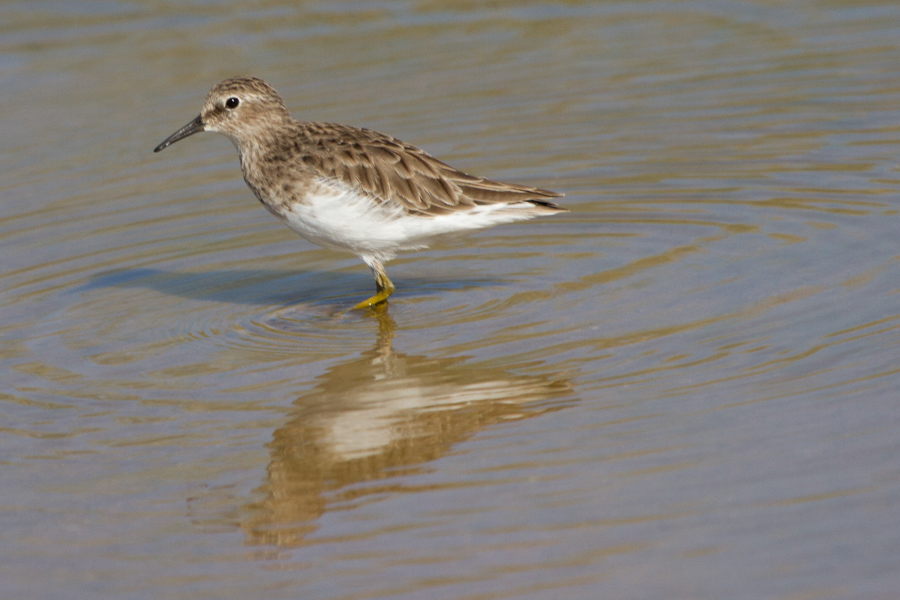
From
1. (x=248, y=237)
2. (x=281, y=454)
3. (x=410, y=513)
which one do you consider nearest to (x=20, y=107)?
(x=248, y=237)

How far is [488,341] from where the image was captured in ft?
→ 26.6

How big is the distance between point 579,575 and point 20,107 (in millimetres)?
11656

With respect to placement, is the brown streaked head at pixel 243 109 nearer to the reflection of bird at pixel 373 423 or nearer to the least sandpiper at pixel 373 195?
the least sandpiper at pixel 373 195

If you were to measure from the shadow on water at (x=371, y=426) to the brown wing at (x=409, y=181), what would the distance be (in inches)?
50.0

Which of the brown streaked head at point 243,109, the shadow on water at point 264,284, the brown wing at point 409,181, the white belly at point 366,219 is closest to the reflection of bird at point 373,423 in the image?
the white belly at point 366,219

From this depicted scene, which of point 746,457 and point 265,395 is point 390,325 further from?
point 746,457

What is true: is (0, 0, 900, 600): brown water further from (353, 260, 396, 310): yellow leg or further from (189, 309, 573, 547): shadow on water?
(353, 260, 396, 310): yellow leg

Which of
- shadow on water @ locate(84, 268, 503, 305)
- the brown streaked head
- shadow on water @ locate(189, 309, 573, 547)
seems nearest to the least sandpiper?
the brown streaked head

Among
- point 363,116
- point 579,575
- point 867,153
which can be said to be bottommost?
point 579,575

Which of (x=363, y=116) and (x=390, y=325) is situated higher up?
(x=363, y=116)

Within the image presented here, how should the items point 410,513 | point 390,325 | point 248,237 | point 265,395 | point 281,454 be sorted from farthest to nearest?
point 248,237 → point 390,325 → point 265,395 → point 281,454 → point 410,513

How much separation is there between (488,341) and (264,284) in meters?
2.58

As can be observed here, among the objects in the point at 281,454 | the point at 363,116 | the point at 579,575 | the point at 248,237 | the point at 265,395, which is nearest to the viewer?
the point at 579,575

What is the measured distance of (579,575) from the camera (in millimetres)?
5168
